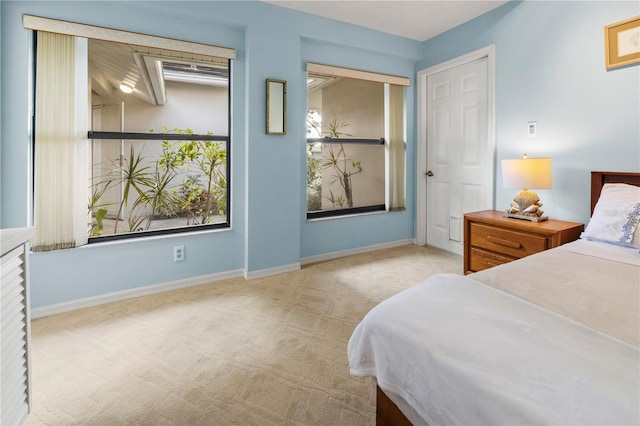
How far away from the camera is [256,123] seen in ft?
10.2

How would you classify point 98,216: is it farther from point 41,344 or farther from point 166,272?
point 41,344

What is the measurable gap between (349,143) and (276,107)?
1.17 m

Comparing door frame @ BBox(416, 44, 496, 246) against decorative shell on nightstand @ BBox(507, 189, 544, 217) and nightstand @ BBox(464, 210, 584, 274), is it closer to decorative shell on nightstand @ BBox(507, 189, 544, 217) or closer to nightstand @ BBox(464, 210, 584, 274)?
decorative shell on nightstand @ BBox(507, 189, 544, 217)

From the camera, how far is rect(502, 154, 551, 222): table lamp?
2.66 meters

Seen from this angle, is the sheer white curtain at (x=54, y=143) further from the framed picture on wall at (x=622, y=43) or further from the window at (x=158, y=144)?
the framed picture on wall at (x=622, y=43)

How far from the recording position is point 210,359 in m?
1.92

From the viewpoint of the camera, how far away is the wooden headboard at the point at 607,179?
2352mm

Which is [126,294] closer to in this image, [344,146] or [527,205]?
[344,146]

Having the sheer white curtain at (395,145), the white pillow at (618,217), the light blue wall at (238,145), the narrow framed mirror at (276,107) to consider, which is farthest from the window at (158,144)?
the white pillow at (618,217)

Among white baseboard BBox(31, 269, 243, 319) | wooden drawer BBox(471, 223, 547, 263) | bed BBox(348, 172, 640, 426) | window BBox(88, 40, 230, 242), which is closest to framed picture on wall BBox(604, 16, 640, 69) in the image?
wooden drawer BBox(471, 223, 547, 263)

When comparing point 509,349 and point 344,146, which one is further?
point 344,146

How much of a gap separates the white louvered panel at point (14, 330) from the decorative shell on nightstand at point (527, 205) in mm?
3275

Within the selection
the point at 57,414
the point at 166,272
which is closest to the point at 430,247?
the point at 166,272

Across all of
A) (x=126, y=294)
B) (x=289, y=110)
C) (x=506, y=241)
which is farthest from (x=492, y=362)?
(x=289, y=110)
